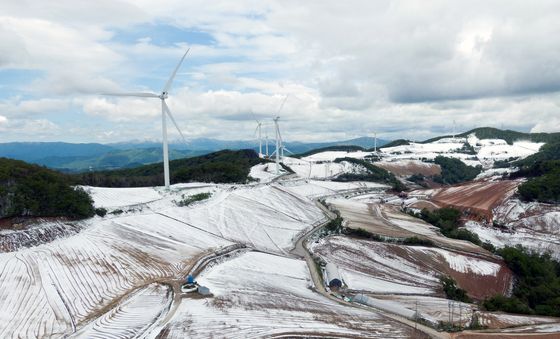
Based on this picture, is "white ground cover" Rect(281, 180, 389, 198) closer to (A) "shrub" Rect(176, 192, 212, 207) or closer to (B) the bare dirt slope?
(B) the bare dirt slope

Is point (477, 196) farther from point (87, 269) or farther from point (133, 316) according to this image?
point (133, 316)

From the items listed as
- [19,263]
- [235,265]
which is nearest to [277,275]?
[235,265]

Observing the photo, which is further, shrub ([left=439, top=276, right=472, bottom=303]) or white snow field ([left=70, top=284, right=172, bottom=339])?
shrub ([left=439, top=276, right=472, bottom=303])

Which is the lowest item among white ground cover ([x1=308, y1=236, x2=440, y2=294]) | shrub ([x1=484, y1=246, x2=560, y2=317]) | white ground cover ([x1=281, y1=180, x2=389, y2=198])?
shrub ([x1=484, y1=246, x2=560, y2=317])

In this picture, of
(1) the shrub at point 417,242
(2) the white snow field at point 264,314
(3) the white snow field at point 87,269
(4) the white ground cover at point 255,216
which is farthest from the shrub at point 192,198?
(1) the shrub at point 417,242

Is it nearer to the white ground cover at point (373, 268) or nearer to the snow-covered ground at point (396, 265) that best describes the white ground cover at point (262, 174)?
the white ground cover at point (373, 268)

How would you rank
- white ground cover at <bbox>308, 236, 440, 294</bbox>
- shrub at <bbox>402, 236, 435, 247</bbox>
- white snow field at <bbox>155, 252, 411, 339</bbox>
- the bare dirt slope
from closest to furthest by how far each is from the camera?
white snow field at <bbox>155, 252, 411, 339</bbox>, white ground cover at <bbox>308, 236, 440, 294</bbox>, shrub at <bbox>402, 236, 435, 247</bbox>, the bare dirt slope

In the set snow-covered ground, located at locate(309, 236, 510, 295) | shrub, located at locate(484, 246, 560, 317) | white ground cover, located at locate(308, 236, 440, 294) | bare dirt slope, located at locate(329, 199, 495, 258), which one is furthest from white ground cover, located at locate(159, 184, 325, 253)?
shrub, located at locate(484, 246, 560, 317)

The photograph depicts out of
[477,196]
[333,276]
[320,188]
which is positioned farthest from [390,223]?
[320,188]
